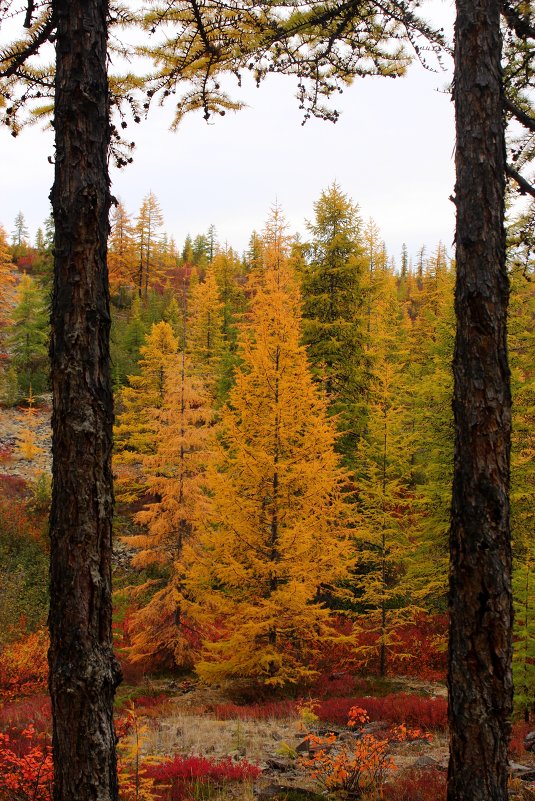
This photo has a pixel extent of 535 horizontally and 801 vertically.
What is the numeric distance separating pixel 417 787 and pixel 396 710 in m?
5.18

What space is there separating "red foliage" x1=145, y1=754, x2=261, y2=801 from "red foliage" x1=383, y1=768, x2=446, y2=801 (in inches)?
70.4

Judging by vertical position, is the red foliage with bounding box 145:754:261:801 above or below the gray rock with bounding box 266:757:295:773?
above

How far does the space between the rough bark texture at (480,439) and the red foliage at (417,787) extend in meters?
2.29

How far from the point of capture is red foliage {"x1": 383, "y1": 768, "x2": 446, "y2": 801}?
247 inches

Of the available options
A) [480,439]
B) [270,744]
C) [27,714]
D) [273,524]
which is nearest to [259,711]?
[270,744]

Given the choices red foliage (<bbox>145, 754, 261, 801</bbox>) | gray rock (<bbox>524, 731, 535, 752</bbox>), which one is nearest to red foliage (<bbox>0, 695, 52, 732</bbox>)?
red foliage (<bbox>145, 754, 261, 801</bbox>)

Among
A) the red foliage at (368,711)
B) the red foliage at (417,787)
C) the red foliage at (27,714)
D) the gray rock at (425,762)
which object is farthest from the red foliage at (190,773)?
the red foliage at (368,711)

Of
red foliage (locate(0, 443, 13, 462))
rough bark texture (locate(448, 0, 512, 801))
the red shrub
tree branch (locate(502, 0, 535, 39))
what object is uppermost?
tree branch (locate(502, 0, 535, 39))

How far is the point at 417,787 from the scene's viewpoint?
21.5 feet

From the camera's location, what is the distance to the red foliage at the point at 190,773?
6812mm

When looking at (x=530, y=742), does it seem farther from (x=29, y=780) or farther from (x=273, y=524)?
(x=29, y=780)

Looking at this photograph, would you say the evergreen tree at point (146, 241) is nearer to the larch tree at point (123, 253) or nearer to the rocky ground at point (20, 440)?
the larch tree at point (123, 253)

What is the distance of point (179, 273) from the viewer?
259 feet

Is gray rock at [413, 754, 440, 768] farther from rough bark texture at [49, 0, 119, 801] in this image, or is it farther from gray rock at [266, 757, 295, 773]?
rough bark texture at [49, 0, 119, 801]
